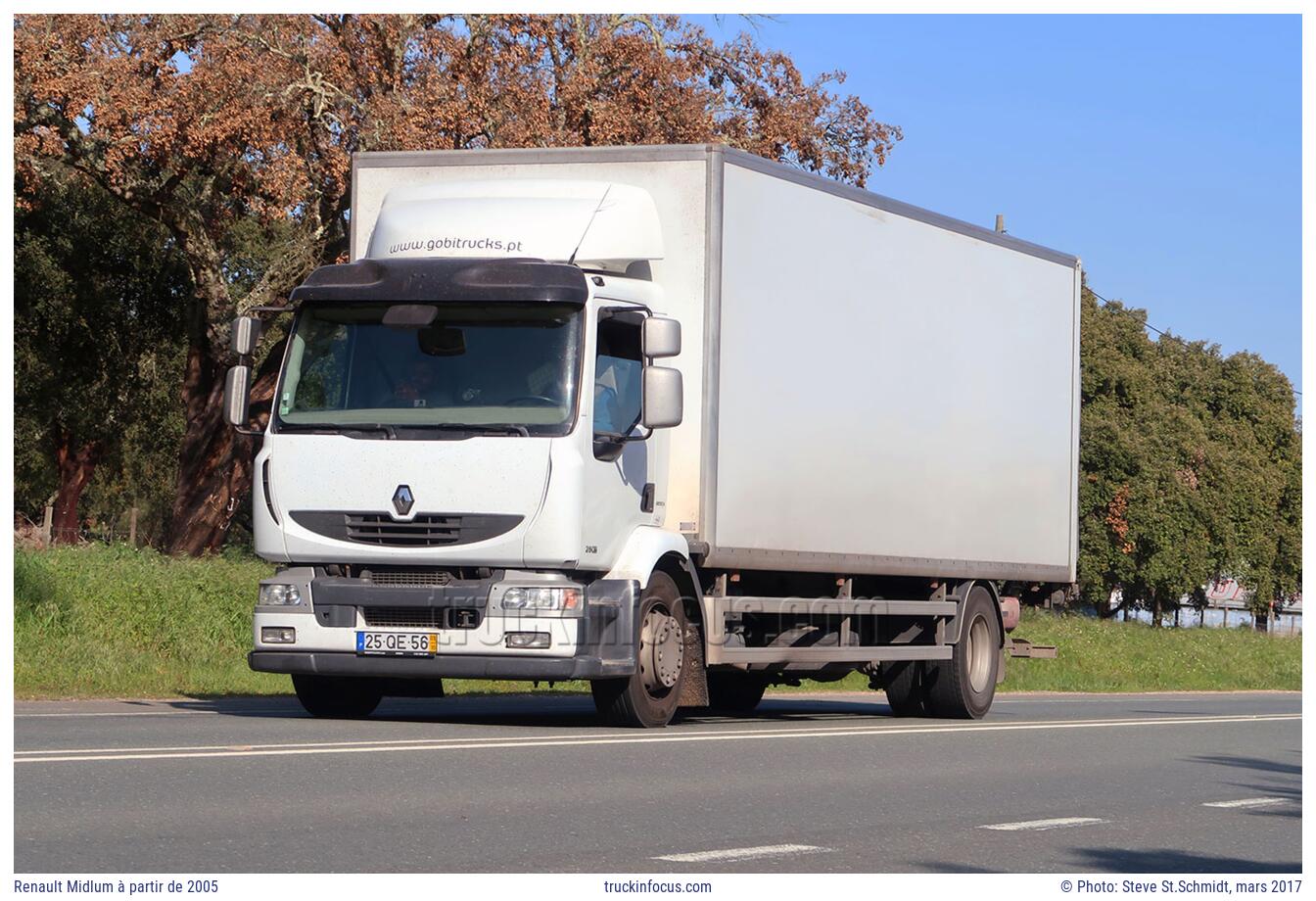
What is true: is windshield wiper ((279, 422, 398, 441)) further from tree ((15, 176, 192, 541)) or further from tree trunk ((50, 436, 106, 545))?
tree trunk ((50, 436, 106, 545))

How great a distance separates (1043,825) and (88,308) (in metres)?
31.2

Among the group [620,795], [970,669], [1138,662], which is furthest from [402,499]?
[1138,662]

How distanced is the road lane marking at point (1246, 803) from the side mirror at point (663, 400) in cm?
448

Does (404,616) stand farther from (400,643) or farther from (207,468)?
(207,468)

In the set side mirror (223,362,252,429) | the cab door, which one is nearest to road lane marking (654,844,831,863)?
the cab door

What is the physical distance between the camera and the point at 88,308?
3844cm

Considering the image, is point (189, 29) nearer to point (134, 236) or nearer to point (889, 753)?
point (134, 236)

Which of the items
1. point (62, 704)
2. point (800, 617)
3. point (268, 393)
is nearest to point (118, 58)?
point (268, 393)

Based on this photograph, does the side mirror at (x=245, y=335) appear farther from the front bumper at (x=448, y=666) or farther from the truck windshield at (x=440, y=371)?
the front bumper at (x=448, y=666)

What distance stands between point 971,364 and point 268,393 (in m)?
17.2

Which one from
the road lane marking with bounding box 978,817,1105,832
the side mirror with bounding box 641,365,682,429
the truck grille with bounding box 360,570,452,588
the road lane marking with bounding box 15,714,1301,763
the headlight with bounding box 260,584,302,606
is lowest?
the road lane marking with bounding box 978,817,1105,832

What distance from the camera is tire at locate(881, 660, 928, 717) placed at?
61.7ft

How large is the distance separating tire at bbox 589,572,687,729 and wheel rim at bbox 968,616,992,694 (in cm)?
457

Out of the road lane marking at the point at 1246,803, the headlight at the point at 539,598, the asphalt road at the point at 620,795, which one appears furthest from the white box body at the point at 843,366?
the road lane marking at the point at 1246,803
